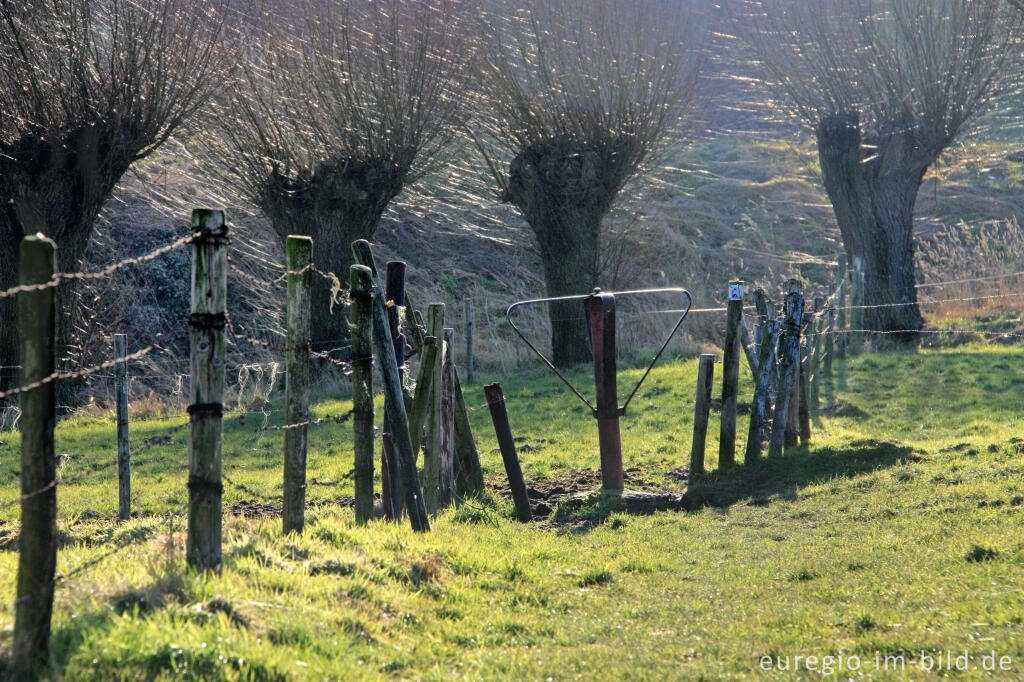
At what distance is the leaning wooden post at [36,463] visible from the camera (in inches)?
153

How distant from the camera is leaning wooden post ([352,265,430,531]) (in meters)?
7.47

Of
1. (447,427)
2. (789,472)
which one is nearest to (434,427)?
(447,427)

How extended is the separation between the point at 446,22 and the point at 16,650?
1820cm

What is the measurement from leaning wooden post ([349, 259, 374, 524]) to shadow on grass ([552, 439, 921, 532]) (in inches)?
92.5

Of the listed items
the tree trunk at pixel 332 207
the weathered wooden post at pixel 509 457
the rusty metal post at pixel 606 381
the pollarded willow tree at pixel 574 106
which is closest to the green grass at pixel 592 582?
the weathered wooden post at pixel 509 457

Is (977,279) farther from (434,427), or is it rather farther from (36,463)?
(36,463)

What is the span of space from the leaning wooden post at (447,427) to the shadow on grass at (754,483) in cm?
104

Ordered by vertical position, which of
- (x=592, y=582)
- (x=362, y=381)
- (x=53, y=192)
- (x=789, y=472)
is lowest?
(x=592, y=582)

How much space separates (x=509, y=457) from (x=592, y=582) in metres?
2.69

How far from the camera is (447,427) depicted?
30.3 ft

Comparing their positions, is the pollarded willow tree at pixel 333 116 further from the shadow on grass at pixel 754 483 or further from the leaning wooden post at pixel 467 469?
the shadow on grass at pixel 754 483

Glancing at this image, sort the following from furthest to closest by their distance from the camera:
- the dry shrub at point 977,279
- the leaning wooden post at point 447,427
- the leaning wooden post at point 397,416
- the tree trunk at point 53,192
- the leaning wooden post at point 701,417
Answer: the dry shrub at point 977,279 → the tree trunk at point 53,192 → the leaning wooden post at point 701,417 → the leaning wooden post at point 447,427 → the leaning wooden post at point 397,416

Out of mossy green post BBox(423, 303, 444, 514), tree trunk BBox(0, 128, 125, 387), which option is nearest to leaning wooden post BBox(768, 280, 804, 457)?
mossy green post BBox(423, 303, 444, 514)

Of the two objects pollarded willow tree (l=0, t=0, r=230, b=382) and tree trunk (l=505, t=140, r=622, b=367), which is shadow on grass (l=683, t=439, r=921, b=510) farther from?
pollarded willow tree (l=0, t=0, r=230, b=382)
